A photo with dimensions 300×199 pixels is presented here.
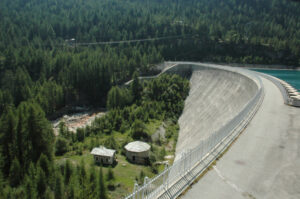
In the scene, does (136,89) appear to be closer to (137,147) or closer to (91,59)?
(91,59)

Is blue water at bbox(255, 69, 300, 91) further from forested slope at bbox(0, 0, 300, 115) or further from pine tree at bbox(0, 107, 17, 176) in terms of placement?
pine tree at bbox(0, 107, 17, 176)

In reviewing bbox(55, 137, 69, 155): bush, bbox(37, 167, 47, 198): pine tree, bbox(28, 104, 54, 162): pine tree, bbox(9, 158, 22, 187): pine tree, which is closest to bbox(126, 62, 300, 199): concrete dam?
bbox(37, 167, 47, 198): pine tree

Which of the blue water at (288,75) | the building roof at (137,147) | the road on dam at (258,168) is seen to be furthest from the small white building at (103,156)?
the blue water at (288,75)

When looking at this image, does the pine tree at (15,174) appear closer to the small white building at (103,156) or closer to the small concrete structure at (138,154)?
the small white building at (103,156)

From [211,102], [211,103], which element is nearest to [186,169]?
[211,103]

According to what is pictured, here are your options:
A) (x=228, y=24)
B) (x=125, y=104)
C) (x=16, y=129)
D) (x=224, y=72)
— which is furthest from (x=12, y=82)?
(x=228, y=24)

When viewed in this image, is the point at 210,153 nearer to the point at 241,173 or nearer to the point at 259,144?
the point at 241,173
